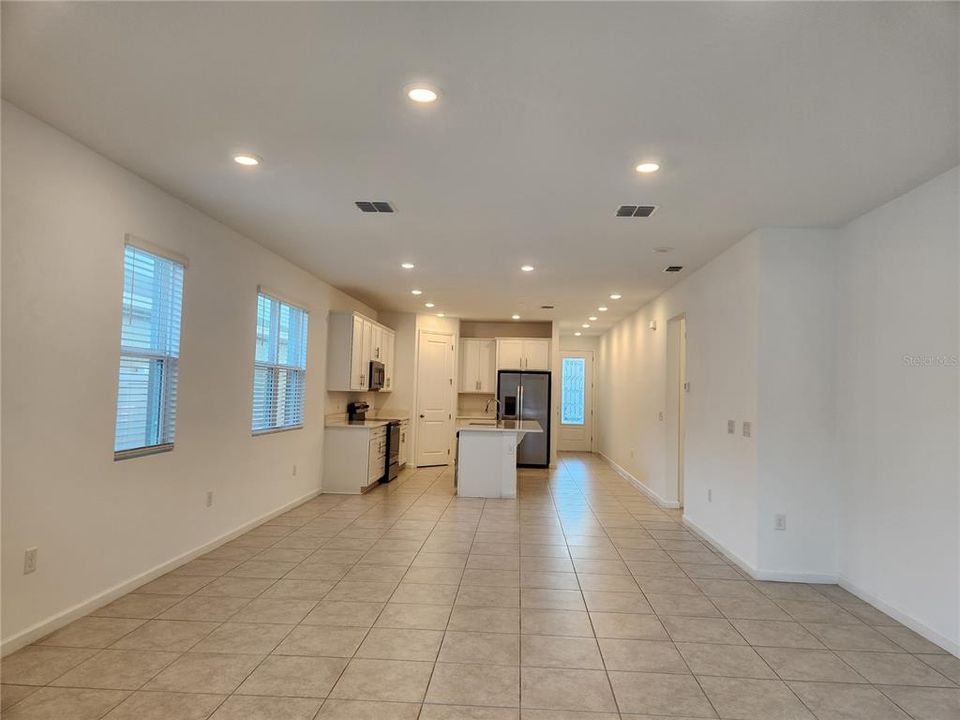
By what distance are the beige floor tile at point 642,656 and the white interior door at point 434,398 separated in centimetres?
681

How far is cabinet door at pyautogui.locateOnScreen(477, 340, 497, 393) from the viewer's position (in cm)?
1056

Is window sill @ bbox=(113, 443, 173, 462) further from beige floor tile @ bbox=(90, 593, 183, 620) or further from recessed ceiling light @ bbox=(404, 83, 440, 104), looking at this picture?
recessed ceiling light @ bbox=(404, 83, 440, 104)

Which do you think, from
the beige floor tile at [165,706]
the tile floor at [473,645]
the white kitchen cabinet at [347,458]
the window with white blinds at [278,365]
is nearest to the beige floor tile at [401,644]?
the tile floor at [473,645]

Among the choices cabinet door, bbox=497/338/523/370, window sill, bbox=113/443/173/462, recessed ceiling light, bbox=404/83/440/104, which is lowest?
window sill, bbox=113/443/173/462

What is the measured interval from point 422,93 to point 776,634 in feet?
11.2

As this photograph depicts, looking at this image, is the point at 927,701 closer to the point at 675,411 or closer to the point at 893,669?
the point at 893,669

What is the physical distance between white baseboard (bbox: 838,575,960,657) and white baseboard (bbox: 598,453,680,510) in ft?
8.74

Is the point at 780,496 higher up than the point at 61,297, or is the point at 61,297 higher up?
→ the point at 61,297

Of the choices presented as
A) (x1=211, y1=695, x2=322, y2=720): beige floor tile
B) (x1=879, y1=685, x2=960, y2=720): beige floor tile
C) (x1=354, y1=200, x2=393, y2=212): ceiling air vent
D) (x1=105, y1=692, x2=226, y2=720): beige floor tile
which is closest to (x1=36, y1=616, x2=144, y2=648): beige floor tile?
(x1=105, y1=692, x2=226, y2=720): beige floor tile

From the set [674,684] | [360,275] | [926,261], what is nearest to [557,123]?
[926,261]

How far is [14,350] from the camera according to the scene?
8.90 feet

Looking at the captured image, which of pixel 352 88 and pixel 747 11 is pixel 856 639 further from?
pixel 352 88

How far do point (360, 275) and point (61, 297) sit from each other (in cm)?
373

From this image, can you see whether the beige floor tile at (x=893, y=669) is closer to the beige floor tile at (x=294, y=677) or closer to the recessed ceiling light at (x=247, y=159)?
the beige floor tile at (x=294, y=677)
